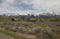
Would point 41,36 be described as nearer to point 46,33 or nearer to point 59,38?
point 46,33

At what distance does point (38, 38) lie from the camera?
31.8 metres

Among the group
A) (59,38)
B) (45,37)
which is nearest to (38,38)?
(45,37)

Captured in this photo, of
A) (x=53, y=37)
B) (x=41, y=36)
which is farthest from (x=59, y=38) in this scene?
(x=41, y=36)

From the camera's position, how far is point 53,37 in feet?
107

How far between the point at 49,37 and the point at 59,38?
1.71 m

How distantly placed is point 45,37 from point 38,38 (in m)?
1.32

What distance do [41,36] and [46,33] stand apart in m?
1.02

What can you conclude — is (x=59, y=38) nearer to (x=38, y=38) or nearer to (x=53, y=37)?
(x=53, y=37)

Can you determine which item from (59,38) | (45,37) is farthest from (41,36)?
(59,38)

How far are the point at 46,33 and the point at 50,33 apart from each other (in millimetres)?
927

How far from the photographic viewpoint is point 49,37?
32.3 meters

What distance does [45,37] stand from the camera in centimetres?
3231

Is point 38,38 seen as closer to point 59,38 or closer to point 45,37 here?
point 45,37

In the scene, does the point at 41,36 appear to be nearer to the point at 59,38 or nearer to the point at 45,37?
the point at 45,37
